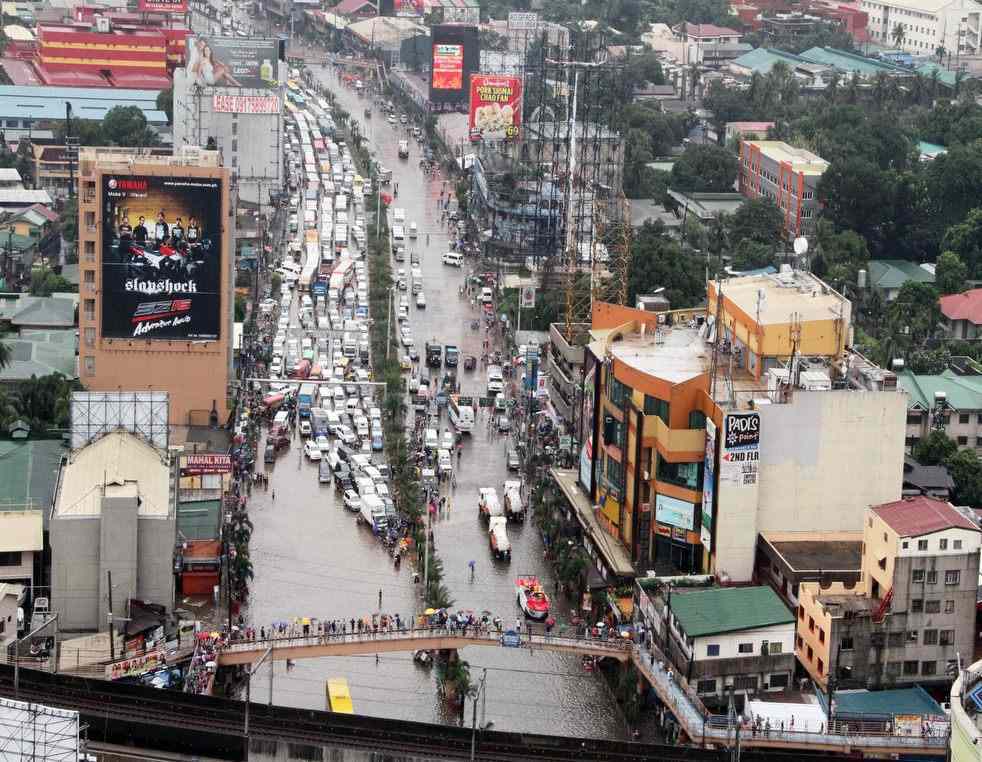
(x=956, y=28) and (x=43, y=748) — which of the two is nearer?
(x=43, y=748)

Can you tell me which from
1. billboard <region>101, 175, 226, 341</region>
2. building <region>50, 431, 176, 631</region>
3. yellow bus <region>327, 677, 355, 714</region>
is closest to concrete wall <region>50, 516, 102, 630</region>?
building <region>50, 431, 176, 631</region>

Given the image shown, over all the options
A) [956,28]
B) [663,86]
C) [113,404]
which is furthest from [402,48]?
[113,404]

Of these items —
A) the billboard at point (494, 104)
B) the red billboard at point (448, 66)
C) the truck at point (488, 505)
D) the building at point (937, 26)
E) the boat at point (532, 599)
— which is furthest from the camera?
the building at point (937, 26)

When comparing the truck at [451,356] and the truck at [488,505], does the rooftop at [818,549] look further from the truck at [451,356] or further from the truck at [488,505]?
the truck at [451,356]

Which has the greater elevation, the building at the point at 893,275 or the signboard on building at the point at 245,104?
the signboard on building at the point at 245,104

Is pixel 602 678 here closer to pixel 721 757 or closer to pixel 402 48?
pixel 721 757

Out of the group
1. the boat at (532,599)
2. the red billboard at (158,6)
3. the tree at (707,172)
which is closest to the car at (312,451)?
the boat at (532,599)
